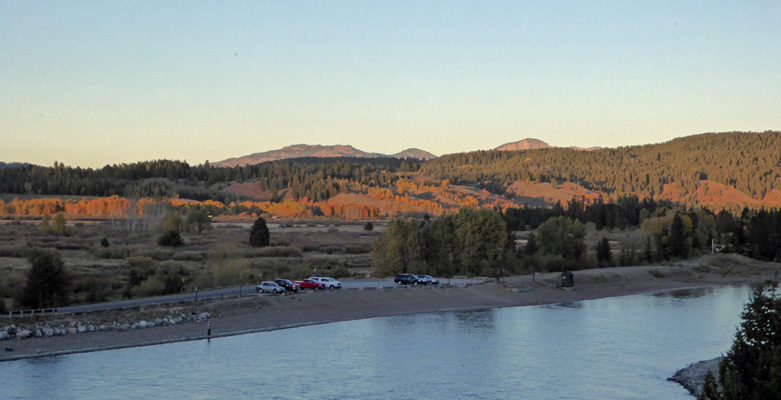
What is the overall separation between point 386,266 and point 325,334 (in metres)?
22.6

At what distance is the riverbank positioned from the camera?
102ft

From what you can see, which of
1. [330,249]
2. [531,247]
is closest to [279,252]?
[330,249]

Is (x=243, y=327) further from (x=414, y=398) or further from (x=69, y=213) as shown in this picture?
(x=69, y=213)

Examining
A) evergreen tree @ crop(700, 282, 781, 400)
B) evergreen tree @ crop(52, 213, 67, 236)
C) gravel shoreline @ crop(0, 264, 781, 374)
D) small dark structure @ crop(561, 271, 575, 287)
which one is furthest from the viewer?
evergreen tree @ crop(52, 213, 67, 236)

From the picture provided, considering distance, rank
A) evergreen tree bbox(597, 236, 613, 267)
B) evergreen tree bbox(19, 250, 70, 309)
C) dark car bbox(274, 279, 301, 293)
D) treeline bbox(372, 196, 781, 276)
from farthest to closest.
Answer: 1. evergreen tree bbox(597, 236, 613, 267)
2. treeline bbox(372, 196, 781, 276)
3. dark car bbox(274, 279, 301, 293)
4. evergreen tree bbox(19, 250, 70, 309)

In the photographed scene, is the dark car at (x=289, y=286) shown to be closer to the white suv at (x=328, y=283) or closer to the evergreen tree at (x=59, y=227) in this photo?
the white suv at (x=328, y=283)

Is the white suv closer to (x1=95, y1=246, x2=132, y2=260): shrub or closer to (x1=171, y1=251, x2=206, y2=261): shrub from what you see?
(x1=171, y1=251, x2=206, y2=261): shrub

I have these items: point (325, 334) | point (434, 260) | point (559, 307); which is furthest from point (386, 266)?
point (325, 334)

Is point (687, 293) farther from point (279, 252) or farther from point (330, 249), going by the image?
point (330, 249)

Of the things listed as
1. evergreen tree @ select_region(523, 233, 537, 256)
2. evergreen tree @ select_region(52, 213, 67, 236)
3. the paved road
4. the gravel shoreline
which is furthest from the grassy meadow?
evergreen tree @ select_region(523, 233, 537, 256)

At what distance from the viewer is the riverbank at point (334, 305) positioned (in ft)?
102

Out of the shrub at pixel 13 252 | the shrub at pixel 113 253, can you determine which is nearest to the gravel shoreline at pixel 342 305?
the shrub at pixel 113 253

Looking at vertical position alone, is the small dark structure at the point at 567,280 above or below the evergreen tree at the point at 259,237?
below

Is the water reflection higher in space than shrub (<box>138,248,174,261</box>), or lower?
lower
